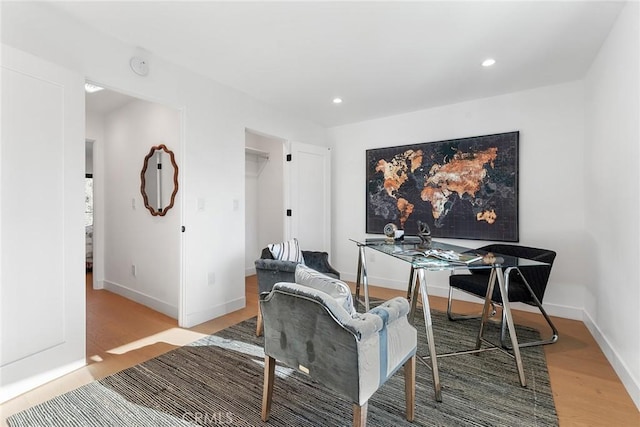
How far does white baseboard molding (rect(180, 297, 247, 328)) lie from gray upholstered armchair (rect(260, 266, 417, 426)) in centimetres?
160

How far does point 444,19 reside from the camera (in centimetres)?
204

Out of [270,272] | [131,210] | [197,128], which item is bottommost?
[270,272]

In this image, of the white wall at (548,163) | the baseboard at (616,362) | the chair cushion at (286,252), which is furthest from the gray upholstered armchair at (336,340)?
the white wall at (548,163)

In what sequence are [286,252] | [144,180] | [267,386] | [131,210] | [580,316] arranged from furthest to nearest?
[131,210] < [144,180] < [580,316] < [286,252] < [267,386]

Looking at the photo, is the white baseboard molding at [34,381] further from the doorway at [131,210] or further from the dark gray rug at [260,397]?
the doorway at [131,210]

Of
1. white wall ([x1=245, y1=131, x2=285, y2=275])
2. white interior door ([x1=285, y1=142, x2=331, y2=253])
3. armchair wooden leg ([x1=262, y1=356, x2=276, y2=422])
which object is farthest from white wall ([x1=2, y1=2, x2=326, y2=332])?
armchair wooden leg ([x1=262, y1=356, x2=276, y2=422])

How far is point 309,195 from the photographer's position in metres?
4.28

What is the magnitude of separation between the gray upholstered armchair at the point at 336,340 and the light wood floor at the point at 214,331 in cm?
107

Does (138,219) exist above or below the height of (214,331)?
above

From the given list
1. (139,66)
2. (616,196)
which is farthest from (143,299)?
(616,196)

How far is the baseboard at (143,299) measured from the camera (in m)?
3.17

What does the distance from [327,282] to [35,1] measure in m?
2.55

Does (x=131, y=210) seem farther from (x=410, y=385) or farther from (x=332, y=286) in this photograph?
(x=410, y=385)

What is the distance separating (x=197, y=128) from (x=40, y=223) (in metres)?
1.50
